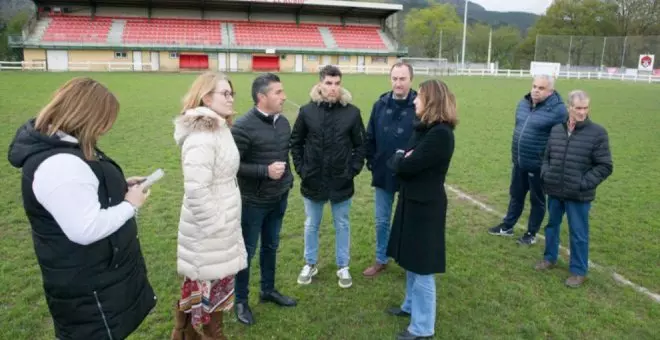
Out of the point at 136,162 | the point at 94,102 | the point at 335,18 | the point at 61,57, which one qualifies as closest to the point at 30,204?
the point at 94,102

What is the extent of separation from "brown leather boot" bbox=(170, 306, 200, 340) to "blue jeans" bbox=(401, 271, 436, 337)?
1643 mm

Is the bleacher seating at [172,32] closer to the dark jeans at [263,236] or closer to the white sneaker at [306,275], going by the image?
the white sneaker at [306,275]

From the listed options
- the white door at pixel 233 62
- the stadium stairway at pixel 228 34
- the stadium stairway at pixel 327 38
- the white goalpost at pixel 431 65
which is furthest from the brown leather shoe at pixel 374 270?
the stadium stairway at pixel 327 38

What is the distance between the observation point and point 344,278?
15.4ft

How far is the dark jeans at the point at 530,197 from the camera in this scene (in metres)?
5.76

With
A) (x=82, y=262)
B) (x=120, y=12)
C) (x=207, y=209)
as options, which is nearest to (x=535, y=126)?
(x=207, y=209)

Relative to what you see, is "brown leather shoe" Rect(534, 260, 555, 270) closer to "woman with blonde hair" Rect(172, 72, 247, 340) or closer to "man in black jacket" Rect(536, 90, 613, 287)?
"man in black jacket" Rect(536, 90, 613, 287)

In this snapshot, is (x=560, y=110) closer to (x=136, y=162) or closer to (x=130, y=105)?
(x=136, y=162)

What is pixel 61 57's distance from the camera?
3984 centimetres

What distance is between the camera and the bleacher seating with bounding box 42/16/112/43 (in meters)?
40.9

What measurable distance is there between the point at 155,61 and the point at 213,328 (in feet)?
144

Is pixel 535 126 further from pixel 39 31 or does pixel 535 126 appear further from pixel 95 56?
pixel 39 31

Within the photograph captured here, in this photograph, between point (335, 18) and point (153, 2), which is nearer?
point (153, 2)

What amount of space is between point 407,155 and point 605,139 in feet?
7.77
